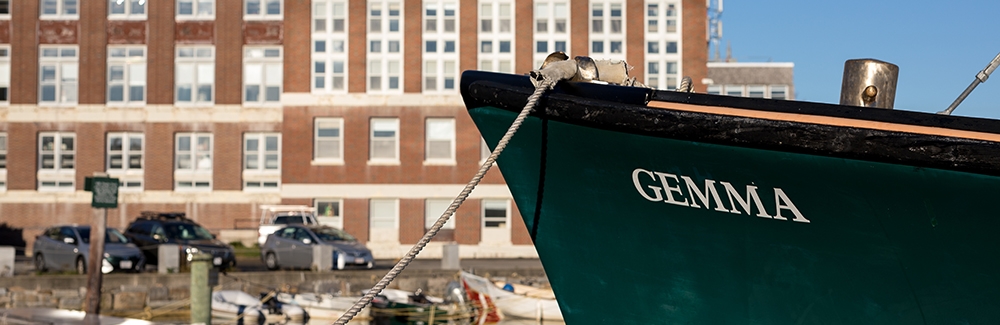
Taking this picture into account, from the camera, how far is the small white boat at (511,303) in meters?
22.6

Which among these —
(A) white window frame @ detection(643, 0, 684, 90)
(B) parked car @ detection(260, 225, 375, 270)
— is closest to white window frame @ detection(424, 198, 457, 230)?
(A) white window frame @ detection(643, 0, 684, 90)

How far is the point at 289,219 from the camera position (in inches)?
1467

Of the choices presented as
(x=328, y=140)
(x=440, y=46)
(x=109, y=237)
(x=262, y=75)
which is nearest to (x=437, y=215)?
(x=328, y=140)

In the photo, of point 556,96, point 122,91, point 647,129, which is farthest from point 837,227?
point 122,91

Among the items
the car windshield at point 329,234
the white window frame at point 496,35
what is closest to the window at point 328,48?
the white window frame at point 496,35

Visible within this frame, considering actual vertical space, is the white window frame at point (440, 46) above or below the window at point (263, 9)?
below

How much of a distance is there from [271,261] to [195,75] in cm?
1783

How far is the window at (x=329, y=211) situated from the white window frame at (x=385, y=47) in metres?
4.77

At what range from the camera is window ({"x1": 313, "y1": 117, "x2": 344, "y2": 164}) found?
142ft

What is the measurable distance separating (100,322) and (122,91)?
109ft

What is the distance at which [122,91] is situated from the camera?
45062 millimetres

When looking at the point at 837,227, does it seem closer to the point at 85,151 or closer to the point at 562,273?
the point at 562,273

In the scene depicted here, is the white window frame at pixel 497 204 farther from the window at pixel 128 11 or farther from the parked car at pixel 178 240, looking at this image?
the window at pixel 128 11

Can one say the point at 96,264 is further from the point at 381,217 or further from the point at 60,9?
the point at 60,9
